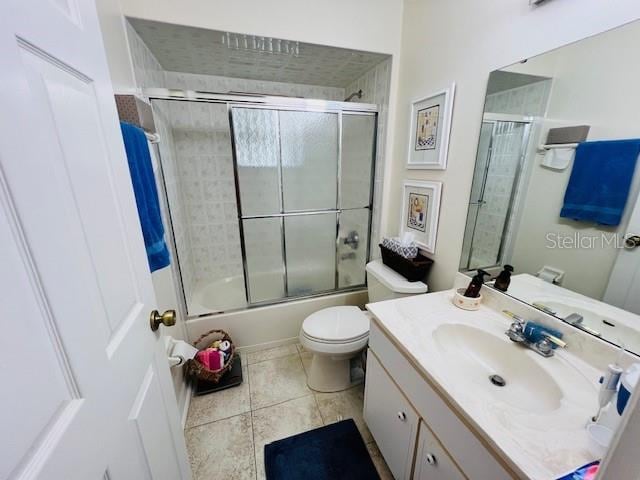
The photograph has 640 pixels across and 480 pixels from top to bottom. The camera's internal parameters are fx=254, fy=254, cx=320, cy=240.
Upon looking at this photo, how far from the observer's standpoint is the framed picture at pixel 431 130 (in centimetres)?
136

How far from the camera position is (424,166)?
154 centimetres

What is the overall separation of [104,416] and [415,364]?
0.86 m

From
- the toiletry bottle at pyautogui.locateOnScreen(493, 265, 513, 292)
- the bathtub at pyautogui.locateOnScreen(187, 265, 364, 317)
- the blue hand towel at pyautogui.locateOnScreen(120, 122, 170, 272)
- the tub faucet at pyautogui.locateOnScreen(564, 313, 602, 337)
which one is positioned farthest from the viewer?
the bathtub at pyautogui.locateOnScreen(187, 265, 364, 317)

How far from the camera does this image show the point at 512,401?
2.85 ft

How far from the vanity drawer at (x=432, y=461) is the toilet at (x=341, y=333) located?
0.64 meters

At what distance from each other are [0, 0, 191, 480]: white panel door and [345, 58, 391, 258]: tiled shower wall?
1.62 m

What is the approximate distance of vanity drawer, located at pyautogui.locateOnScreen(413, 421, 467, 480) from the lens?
2.53 feet

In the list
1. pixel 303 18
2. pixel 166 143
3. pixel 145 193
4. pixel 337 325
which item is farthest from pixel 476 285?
pixel 166 143

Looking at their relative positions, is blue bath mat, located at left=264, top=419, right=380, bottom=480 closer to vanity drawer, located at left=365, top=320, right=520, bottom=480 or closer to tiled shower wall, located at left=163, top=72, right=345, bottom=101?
vanity drawer, located at left=365, top=320, right=520, bottom=480

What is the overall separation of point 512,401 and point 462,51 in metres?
1.52

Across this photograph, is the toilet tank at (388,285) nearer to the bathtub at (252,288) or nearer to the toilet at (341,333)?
the toilet at (341,333)

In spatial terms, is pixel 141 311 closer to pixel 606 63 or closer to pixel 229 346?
pixel 229 346

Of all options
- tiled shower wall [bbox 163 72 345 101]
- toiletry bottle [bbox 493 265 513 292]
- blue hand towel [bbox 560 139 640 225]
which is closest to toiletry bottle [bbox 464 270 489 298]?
toiletry bottle [bbox 493 265 513 292]

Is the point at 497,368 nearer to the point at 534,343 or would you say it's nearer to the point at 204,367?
the point at 534,343
